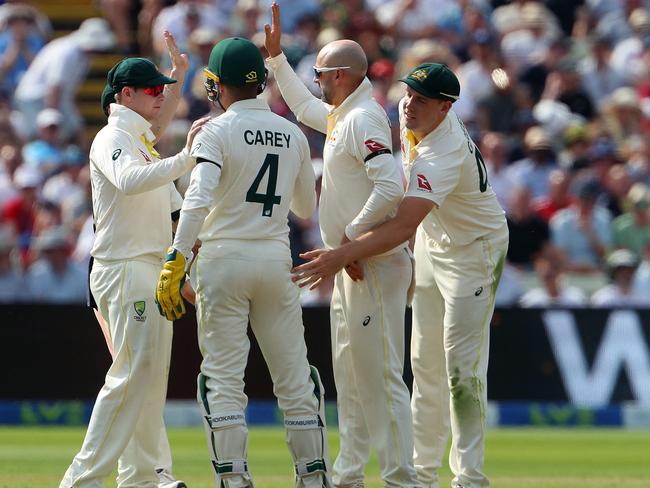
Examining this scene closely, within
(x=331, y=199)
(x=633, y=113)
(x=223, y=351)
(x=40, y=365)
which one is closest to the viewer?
(x=223, y=351)

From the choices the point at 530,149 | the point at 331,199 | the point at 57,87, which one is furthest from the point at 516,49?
the point at 331,199

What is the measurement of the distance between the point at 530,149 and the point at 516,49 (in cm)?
211

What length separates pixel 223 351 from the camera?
700cm

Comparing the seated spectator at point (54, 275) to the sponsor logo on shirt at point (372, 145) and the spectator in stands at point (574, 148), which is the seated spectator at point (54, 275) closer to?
the spectator in stands at point (574, 148)

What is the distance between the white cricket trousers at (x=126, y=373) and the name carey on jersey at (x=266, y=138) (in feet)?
2.75

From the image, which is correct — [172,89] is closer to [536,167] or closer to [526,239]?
[526,239]

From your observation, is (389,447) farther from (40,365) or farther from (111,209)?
(40,365)

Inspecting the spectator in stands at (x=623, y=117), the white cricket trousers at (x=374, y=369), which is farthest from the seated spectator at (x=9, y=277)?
the spectator in stands at (x=623, y=117)

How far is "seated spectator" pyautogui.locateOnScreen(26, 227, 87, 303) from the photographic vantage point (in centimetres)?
1339

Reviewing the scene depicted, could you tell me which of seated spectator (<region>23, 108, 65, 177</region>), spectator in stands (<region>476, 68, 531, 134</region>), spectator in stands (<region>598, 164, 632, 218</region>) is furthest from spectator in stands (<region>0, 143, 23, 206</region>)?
spectator in stands (<region>598, 164, 632, 218</region>)

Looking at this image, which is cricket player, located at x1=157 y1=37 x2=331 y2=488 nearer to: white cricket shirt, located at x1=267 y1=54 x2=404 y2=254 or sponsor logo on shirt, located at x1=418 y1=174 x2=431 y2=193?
white cricket shirt, located at x1=267 y1=54 x2=404 y2=254

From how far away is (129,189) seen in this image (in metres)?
6.99

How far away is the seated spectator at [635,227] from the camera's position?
14453 millimetres

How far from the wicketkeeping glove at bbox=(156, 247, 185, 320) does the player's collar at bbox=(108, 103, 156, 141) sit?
895mm
